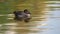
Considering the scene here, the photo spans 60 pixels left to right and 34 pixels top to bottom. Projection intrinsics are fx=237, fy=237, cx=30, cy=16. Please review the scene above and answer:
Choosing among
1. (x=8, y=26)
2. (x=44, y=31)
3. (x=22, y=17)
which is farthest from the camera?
(x=22, y=17)

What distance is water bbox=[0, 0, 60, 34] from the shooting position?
443 cm

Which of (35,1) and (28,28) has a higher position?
(35,1)

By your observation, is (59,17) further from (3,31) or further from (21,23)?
(3,31)

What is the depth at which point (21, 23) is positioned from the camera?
4.90 m

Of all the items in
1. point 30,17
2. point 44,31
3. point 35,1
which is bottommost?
point 44,31

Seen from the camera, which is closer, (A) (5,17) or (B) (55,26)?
(B) (55,26)

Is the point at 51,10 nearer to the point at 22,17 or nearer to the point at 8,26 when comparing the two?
the point at 22,17

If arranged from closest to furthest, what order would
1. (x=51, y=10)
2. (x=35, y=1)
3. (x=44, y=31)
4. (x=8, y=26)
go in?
1. (x=44, y=31)
2. (x=8, y=26)
3. (x=51, y=10)
4. (x=35, y=1)

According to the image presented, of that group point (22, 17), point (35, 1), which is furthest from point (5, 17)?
point (35, 1)

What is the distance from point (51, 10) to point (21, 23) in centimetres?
128

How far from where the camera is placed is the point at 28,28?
182 inches

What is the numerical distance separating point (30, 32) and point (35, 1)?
2.80m

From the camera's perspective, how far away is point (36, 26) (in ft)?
15.4

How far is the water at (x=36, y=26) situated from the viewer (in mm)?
4426
